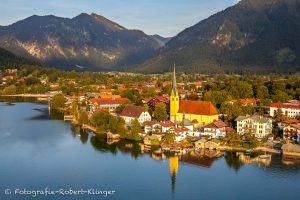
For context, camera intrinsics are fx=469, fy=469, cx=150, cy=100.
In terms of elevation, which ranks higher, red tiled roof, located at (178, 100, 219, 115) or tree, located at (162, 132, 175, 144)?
red tiled roof, located at (178, 100, 219, 115)

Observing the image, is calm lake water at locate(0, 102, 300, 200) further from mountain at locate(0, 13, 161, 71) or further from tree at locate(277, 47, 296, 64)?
mountain at locate(0, 13, 161, 71)

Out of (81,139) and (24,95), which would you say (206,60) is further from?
(81,139)

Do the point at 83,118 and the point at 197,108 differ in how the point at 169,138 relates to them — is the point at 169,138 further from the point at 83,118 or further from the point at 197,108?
the point at 83,118

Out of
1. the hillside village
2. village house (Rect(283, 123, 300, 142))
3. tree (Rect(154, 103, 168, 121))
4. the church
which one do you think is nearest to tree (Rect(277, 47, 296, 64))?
the hillside village

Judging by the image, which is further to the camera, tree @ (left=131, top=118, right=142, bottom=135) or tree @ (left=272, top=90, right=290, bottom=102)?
tree @ (left=272, top=90, right=290, bottom=102)

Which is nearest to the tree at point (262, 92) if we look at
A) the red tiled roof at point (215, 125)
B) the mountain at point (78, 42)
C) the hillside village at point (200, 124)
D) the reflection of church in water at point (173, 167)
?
the hillside village at point (200, 124)

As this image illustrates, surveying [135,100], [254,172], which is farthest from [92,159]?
[135,100]
